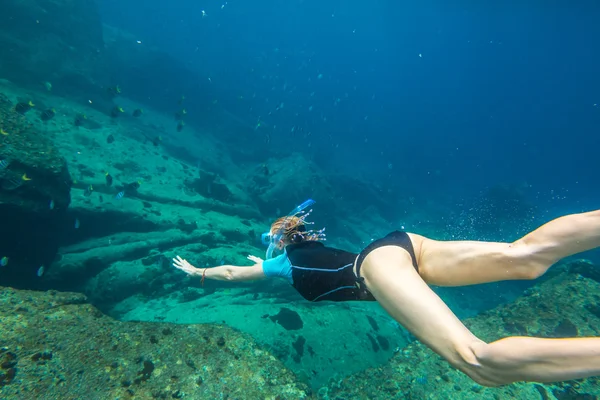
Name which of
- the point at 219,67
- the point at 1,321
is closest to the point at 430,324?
the point at 1,321

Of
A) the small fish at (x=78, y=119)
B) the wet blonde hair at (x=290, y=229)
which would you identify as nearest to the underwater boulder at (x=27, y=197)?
the small fish at (x=78, y=119)

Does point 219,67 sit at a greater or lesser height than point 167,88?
greater

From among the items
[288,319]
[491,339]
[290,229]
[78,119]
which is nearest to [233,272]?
[290,229]

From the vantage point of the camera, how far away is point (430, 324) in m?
2.19

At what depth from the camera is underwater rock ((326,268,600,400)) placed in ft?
14.9

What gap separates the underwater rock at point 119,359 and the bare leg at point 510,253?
244 cm

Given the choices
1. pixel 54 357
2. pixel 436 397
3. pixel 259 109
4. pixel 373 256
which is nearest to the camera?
pixel 373 256

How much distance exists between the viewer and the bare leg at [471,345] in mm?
A: 1744

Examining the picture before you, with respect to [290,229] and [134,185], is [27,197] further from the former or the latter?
[290,229]

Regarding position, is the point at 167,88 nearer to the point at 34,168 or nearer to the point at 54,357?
the point at 34,168

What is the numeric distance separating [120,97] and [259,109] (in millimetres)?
31540

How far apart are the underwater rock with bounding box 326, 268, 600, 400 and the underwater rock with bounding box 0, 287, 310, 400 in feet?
5.64

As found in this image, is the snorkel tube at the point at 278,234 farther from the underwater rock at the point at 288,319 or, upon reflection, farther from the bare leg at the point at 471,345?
the underwater rock at the point at 288,319

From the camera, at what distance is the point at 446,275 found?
3.30 metres
